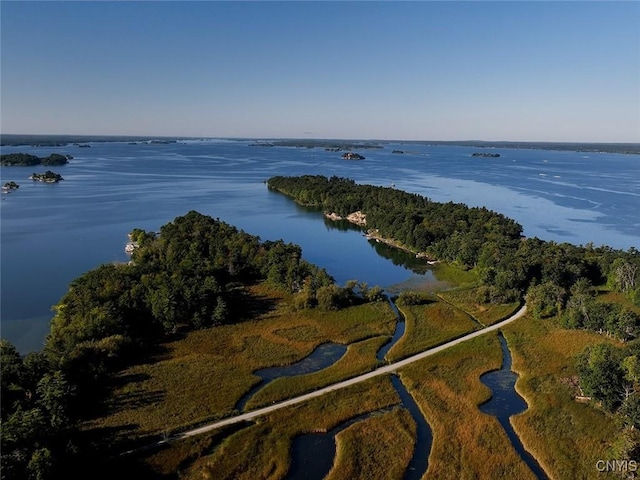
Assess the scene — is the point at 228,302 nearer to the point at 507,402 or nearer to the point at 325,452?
the point at 325,452

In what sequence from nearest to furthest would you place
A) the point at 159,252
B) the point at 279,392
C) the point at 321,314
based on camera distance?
the point at 279,392 → the point at 321,314 → the point at 159,252

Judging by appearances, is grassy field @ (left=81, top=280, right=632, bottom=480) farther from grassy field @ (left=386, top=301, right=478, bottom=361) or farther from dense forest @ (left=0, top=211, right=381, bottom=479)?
dense forest @ (left=0, top=211, right=381, bottom=479)

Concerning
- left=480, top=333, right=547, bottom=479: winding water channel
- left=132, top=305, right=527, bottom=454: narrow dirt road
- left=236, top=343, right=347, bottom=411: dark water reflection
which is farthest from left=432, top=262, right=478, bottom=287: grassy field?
left=236, top=343, right=347, bottom=411: dark water reflection

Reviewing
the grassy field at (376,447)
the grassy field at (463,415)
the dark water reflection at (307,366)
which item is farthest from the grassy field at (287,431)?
the dark water reflection at (307,366)

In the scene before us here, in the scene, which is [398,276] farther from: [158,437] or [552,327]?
[158,437]

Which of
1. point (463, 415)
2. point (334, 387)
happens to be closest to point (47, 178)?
point (334, 387)

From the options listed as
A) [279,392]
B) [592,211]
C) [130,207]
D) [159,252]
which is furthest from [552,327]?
[130,207]

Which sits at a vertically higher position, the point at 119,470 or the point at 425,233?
the point at 425,233
